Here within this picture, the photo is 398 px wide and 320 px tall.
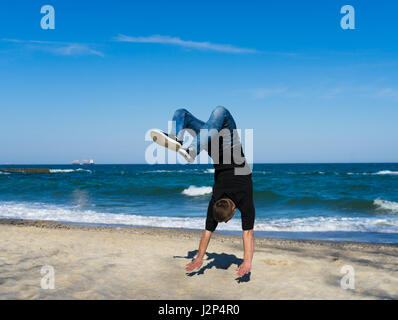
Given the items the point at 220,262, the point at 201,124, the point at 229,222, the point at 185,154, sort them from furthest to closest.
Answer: the point at 229,222
the point at 220,262
the point at 201,124
the point at 185,154

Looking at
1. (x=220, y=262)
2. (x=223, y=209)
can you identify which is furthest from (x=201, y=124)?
(x=220, y=262)

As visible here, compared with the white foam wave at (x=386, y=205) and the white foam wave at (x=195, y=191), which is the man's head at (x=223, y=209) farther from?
the white foam wave at (x=195, y=191)

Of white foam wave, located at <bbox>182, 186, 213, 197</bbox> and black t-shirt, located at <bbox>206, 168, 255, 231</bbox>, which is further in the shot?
white foam wave, located at <bbox>182, 186, 213, 197</bbox>

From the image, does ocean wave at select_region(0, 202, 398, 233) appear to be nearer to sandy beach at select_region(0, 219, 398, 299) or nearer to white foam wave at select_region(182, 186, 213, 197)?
sandy beach at select_region(0, 219, 398, 299)

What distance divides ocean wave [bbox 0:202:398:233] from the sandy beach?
3058 mm

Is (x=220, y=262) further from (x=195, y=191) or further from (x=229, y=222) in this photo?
(x=195, y=191)

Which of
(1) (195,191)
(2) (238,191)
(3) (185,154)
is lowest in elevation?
(1) (195,191)

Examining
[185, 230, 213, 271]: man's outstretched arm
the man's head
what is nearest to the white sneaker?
the man's head

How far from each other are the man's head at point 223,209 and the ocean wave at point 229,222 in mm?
6867

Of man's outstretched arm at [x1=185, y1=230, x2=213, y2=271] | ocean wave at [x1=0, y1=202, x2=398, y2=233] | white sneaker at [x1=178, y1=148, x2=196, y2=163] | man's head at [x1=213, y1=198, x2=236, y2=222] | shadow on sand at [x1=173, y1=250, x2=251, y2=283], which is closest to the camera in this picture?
white sneaker at [x1=178, y1=148, x2=196, y2=163]

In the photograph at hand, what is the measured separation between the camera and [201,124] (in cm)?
363

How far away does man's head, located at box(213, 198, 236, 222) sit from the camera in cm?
414

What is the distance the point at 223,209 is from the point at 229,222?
822 cm
